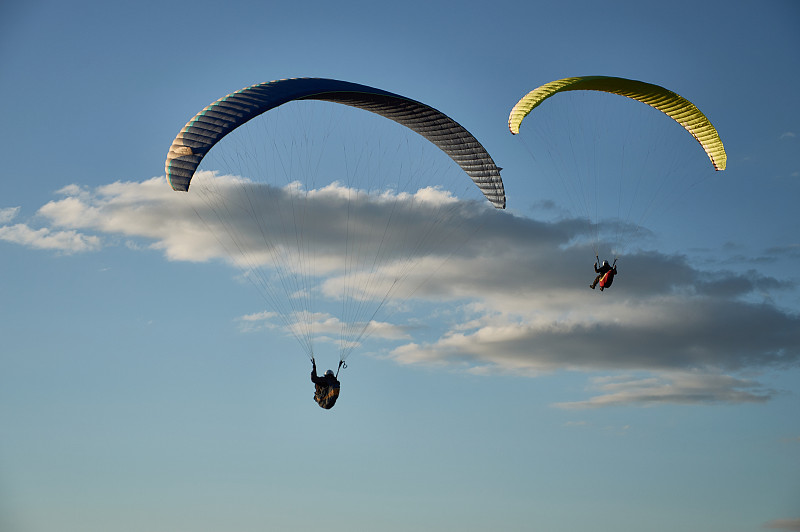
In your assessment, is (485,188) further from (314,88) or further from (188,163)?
(188,163)

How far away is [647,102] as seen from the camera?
39.8 m

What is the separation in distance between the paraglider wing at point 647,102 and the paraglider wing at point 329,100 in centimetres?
188

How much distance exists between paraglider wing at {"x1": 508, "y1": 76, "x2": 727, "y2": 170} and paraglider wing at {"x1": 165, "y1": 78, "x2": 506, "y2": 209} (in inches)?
74.0

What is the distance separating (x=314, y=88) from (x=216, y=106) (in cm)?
273

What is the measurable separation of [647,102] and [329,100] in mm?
10762

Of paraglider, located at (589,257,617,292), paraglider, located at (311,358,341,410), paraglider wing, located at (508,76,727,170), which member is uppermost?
paraglider wing, located at (508,76,727,170)

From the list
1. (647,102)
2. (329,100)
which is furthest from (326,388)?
(647,102)

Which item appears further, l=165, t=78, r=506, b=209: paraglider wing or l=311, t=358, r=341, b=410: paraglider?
l=311, t=358, r=341, b=410: paraglider

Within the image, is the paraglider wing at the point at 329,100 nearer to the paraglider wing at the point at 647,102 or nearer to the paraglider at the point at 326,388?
the paraglider wing at the point at 647,102

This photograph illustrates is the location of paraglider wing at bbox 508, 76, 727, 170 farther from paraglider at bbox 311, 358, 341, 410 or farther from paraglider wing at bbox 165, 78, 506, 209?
paraglider at bbox 311, 358, 341, 410

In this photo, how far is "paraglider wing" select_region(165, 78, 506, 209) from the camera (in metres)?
32.9

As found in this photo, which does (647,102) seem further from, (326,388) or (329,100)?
(326,388)

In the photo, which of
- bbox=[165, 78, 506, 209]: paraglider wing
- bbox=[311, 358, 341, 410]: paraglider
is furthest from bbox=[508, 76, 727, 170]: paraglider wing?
bbox=[311, 358, 341, 410]: paraglider

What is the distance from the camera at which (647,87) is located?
38062 mm
